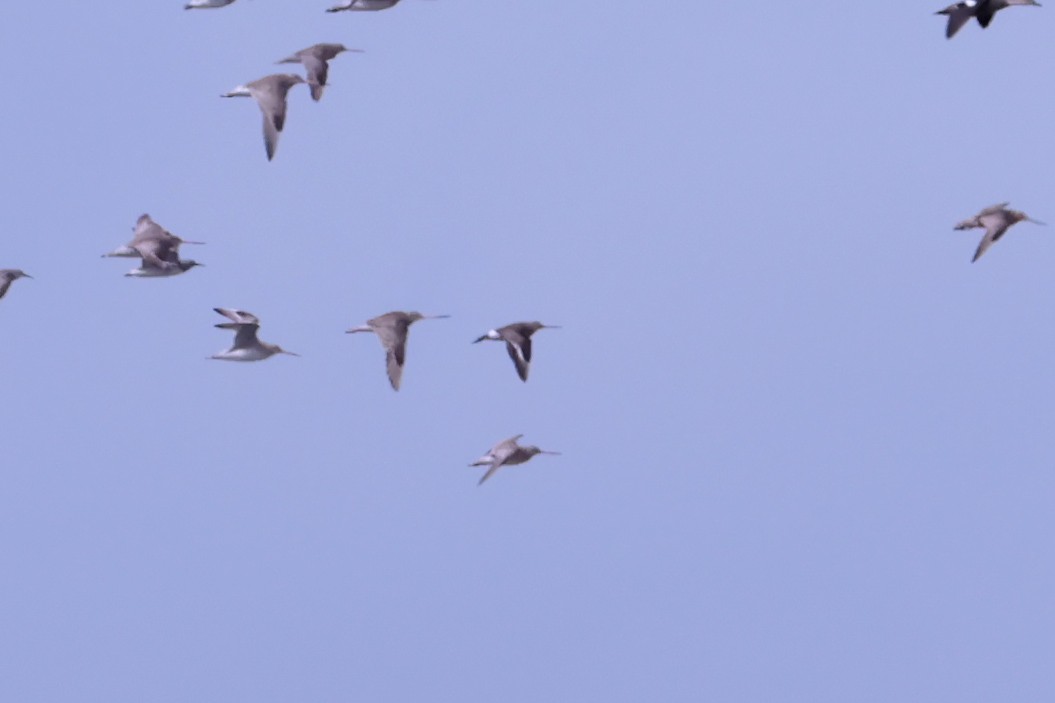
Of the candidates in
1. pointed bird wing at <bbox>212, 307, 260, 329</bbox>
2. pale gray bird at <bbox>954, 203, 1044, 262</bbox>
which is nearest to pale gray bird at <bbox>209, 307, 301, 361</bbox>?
pointed bird wing at <bbox>212, 307, 260, 329</bbox>

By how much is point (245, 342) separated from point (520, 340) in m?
5.80

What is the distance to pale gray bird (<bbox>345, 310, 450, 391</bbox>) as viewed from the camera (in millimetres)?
48531

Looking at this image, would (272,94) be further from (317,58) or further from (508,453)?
(508,453)

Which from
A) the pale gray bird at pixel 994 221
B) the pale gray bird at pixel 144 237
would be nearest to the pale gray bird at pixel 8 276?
the pale gray bird at pixel 144 237

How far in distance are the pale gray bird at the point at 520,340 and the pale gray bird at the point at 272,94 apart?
20.0ft

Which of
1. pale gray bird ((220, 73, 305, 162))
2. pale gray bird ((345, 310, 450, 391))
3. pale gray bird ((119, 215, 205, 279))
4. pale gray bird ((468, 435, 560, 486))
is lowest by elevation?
pale gray bird ((468, 435, 560, 486))

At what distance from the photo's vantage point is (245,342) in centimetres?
5128

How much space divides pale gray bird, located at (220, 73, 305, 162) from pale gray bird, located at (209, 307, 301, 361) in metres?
4.64

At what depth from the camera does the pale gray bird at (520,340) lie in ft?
164

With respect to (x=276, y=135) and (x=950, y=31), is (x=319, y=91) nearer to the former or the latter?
(x=276, y=135)

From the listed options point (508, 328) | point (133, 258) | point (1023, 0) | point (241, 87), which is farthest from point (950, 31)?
point (133, 258)

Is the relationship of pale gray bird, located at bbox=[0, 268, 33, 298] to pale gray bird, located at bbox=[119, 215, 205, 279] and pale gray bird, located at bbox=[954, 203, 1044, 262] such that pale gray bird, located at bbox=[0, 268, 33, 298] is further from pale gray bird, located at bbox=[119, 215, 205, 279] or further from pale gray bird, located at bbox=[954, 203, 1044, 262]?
pale gray bird, located at bbox=[954, 203, 1044, 262]

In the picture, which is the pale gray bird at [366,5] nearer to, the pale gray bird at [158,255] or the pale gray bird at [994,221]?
the pale gray bird at [158,255]

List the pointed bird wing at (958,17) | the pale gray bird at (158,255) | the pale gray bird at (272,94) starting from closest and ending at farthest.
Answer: the pale gray bird at (272,94)
the pointed bird wing at (958,17)
the pale gray bird at (158,255)
